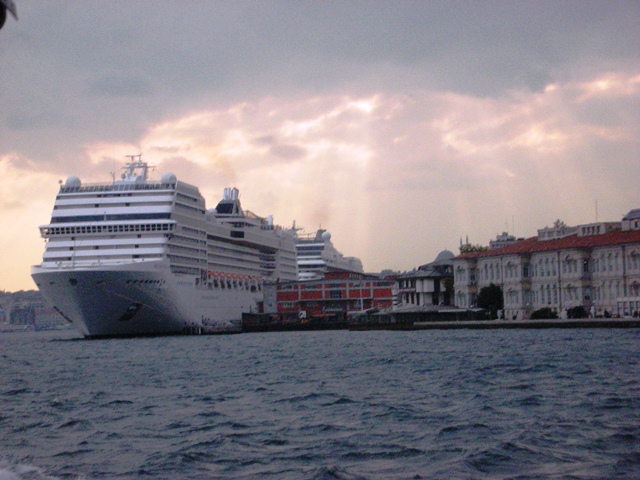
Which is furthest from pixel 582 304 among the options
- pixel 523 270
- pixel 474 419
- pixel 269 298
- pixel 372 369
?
pixel 474 419

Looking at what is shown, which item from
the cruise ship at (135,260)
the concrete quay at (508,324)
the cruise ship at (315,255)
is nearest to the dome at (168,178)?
the cruise ship at (135,260)

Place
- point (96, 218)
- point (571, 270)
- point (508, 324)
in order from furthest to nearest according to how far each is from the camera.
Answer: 1. point (571, 270)
2. point (508, 324)
3. point (96, 218)

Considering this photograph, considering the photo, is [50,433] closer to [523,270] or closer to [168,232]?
[168,232]

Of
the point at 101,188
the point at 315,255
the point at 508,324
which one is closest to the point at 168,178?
the point at 101,188

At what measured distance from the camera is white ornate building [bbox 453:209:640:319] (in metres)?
94.3

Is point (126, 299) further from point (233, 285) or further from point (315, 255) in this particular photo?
point (315, 255)

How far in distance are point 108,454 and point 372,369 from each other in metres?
22.2

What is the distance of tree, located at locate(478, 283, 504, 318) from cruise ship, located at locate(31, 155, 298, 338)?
29.5 meters

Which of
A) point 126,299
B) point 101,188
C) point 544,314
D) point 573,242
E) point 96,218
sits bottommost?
point 544,314

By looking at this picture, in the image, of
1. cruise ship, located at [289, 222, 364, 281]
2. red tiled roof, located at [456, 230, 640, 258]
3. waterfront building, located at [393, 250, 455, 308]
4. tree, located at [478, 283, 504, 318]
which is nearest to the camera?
red tiled roof, located at [456, 230, 640, 258]

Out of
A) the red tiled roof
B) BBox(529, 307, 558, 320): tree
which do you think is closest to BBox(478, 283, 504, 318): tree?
the red tiled roof

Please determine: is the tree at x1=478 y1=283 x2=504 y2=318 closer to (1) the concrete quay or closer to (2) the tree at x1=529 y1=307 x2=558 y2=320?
(1) the concrete quay

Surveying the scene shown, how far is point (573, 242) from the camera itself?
10262 centimetres

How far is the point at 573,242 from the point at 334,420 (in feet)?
268
